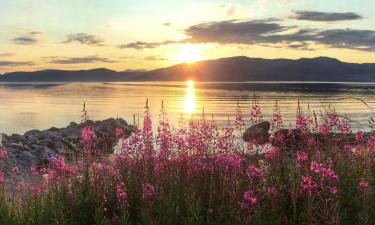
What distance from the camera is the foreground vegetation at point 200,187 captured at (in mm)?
7605

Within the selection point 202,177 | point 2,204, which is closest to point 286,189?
point 202,177

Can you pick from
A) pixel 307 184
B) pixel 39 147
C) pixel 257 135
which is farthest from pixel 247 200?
pixel 39 147

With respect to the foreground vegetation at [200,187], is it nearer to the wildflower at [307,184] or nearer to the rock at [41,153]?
the wildflower at [307,184]

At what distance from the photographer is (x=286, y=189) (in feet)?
27.6

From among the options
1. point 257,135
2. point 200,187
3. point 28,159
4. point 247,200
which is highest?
point 247,200

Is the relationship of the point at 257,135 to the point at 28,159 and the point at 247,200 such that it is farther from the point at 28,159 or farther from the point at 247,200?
the point at 247,200

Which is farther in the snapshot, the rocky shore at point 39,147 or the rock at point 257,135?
the rocky shore at point 39,147

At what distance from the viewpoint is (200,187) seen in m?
8.90

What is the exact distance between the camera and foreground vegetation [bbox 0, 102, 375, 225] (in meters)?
7.61

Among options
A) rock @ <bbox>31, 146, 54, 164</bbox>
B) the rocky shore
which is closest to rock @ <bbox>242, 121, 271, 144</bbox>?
the rocky shore

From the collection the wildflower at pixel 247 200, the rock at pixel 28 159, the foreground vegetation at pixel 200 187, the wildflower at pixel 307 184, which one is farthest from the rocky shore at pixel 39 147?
the wildflower at pixel 307 184

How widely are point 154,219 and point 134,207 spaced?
1307 mm

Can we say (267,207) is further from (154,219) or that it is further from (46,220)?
(46,220)

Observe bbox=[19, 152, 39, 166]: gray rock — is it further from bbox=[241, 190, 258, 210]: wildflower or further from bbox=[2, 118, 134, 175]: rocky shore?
bbox=[241, 190, 258, 210]: wildflower
